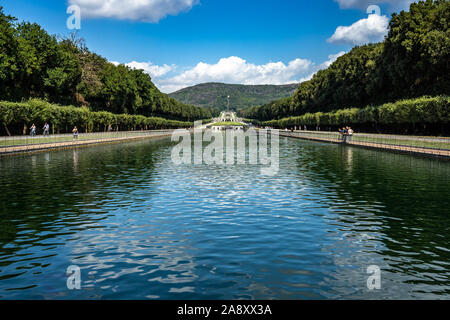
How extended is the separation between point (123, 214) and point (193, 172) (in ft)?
36.3

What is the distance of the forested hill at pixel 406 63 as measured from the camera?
181ft

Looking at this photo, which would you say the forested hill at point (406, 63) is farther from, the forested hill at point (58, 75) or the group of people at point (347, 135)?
the forested hill at point (58, 75)

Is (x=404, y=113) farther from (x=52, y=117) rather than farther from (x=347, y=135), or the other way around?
(x=52, y=117)

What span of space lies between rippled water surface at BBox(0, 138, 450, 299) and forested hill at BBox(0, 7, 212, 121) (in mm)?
51111

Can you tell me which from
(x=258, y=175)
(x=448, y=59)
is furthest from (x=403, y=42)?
(x=258, y=175)

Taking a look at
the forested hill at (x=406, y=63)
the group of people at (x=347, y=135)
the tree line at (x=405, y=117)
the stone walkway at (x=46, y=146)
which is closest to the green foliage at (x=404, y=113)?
the tree line at (x=405, y=117)

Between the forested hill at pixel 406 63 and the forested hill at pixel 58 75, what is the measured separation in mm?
51772

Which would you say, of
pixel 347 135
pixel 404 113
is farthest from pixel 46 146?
pixel 404 113

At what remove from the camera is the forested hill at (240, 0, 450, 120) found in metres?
55.1

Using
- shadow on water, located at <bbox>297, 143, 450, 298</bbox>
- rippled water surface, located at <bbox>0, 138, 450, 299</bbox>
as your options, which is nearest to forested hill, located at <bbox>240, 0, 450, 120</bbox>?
shadow on water, located at <bbox>297, 143, 450, 298</bbox>

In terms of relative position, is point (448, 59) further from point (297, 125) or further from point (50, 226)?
point (297, 125)

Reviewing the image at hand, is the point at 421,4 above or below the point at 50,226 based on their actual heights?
above

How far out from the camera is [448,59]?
175ft

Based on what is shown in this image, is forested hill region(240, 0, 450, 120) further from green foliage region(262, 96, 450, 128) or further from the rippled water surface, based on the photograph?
the rippled water surface
